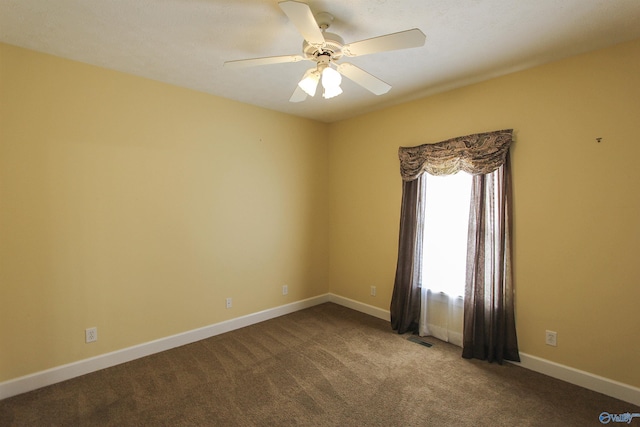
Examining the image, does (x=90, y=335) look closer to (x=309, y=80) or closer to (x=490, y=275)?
(x=309, y=80)

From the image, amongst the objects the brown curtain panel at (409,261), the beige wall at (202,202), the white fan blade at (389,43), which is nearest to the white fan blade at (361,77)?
the white fan blade at (389,43)

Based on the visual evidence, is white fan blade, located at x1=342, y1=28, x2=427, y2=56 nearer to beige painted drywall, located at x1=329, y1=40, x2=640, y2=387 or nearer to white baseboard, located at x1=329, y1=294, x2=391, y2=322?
beige painted drywall, located at x1=329, y1=40, x2=640, y2=387

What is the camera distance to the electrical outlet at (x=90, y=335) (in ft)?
8.49

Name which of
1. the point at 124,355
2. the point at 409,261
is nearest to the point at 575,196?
the point at 409,261

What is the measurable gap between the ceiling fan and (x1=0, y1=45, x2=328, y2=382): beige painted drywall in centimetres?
146

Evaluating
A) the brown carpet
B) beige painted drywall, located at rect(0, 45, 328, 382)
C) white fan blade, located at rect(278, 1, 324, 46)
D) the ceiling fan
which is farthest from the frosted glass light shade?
the brown carpet

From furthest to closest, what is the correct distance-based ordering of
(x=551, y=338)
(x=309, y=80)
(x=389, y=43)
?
(x=551, y=338) → (x=309, y=80) → (x=389, y=43)

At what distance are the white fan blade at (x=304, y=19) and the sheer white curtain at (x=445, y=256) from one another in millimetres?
2024

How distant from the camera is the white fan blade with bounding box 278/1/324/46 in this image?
1364mm

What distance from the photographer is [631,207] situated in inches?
85.8

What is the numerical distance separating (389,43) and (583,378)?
2856 millimetres

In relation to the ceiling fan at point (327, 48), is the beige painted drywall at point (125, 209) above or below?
below

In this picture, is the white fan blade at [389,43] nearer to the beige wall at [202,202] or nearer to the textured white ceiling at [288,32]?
the textured white ceiling at [288,32]

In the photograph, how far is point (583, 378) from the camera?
237 cm
